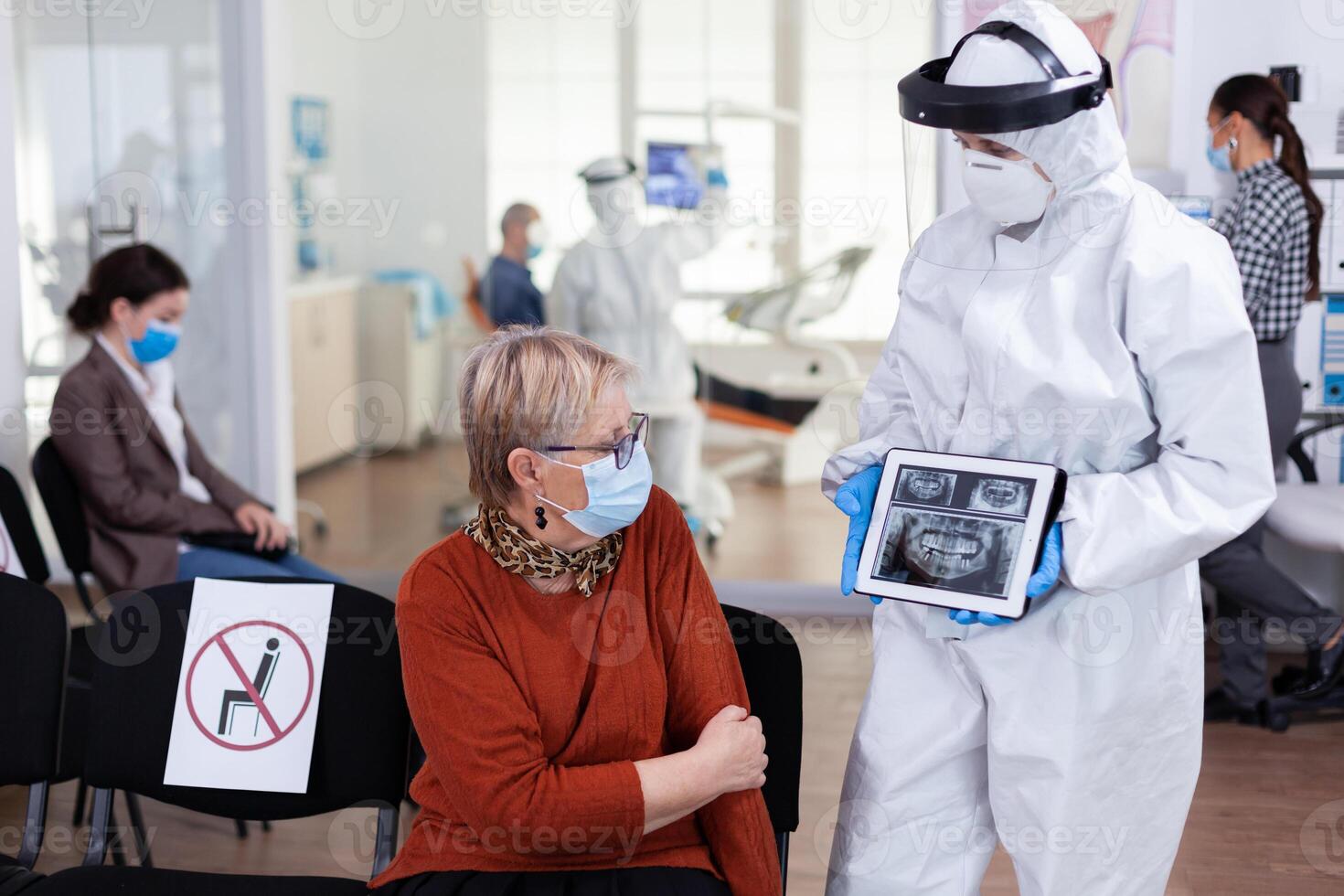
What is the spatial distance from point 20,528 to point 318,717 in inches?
50.1

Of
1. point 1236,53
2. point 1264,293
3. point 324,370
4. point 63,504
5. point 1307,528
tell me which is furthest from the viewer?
point 324,370

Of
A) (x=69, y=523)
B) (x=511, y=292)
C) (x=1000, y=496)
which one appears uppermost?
(x=511, y=292)

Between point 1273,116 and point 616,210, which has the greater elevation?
point 1273,116

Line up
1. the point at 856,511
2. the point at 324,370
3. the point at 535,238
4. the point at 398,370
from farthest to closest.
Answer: the point at 324,370
the point at 398,370
the point at 535,238
the point at 856,511

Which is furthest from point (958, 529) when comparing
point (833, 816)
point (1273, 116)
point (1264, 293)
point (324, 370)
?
point (324, 370)

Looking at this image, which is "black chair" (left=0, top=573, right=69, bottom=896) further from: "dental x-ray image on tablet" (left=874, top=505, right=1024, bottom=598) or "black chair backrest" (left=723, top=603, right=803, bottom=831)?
"dental x-ray image on tablet" (left=874, top=505, right=1024, bottom=598)

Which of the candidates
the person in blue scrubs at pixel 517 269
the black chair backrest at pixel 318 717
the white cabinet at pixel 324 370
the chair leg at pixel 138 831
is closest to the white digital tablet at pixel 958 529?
the black chair backrest at pixel 318 717

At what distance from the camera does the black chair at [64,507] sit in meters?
2.79

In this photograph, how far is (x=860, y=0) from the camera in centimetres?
416

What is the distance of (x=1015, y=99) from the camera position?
1.43 metres

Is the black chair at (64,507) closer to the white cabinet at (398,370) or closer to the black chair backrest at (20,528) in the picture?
the black chair backrest at (20,528)

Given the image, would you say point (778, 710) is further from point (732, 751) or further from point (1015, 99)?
point (1015, 99)

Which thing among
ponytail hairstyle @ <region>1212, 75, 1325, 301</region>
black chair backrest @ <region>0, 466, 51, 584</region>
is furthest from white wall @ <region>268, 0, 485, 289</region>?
ponytail hairstyle @ <region>1212, 75, 1325, 301</region>

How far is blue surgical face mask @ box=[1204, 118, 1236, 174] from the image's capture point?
136 inches
